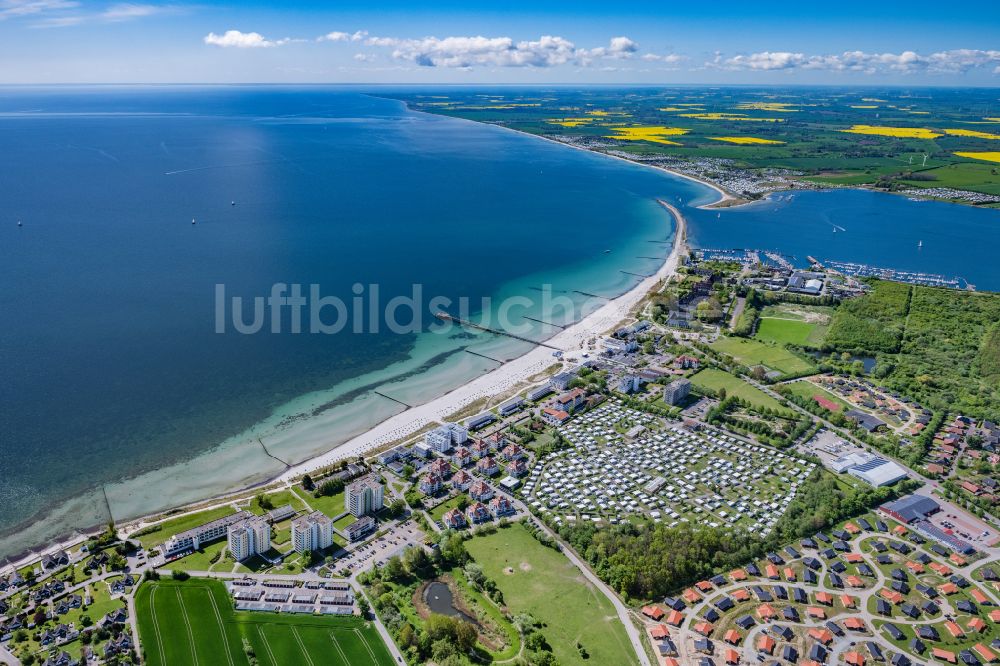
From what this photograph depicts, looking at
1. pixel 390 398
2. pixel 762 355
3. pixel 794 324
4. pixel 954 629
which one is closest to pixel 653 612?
pixel 954 629

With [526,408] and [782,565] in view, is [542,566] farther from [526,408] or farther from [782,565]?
[526,408]

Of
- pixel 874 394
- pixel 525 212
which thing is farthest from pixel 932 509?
pixel 525 212

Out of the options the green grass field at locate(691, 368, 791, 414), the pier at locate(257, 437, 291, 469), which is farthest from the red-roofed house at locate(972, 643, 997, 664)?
the pier at locate(257, 437, 291, 469)

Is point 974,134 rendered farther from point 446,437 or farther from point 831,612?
point 446,437

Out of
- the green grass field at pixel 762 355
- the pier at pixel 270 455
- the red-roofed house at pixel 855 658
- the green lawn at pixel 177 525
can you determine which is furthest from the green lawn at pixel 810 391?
the green lawn at pixel 177 525

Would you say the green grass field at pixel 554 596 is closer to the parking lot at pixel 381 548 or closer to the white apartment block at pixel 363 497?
the parking lot at pixel 381 548

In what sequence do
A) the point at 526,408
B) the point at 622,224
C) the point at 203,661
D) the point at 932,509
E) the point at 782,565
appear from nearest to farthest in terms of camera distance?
the point at 203,661 → the point at 782,565 → the point at 932,509 → the point at 526,408 → the point at 622,224
